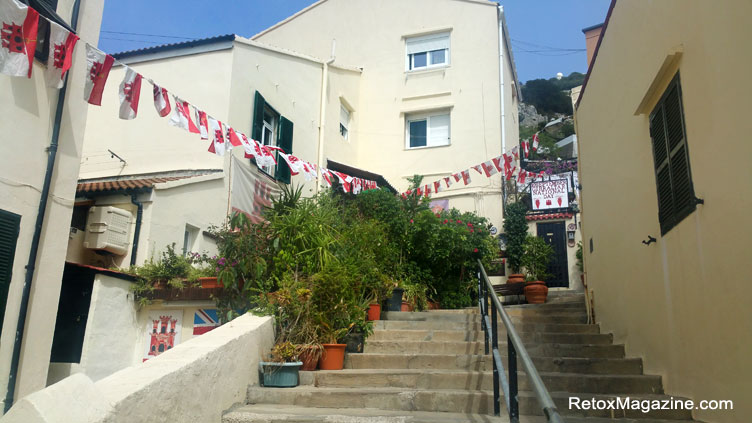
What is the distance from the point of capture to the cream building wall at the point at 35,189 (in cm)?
562

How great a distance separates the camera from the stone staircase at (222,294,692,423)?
462cm

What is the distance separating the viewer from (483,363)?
5.79 m

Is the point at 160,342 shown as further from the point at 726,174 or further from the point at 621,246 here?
the point at 726,174

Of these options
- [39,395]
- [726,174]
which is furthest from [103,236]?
[726,174]

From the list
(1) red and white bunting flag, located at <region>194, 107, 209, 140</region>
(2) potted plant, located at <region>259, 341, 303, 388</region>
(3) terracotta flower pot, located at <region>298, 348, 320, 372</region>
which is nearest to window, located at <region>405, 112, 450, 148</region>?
(1) red and white bunting flag, located at <region>194, 107, 209, 140</region>

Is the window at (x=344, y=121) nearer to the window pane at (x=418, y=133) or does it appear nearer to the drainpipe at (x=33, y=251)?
the window pane at (x=418, y=133)

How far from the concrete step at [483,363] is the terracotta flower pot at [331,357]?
0.32 metres

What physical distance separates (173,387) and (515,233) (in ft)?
38.7

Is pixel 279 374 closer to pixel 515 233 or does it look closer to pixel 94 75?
pixel 94 75

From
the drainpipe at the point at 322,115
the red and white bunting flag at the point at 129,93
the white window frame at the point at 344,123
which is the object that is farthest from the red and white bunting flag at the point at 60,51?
the white window frame at the point at 344,123

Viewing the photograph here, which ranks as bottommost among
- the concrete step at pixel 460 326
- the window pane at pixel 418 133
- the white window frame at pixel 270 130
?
the concrete step at pixel 460 326

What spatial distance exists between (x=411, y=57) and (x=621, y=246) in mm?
11295

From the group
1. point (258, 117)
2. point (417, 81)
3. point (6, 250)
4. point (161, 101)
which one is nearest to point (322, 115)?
point (258, 117)

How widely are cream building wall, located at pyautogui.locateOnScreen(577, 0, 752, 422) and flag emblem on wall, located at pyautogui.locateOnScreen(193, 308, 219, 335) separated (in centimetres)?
498
